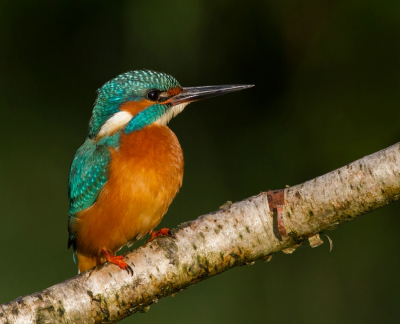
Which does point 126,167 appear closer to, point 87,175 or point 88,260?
point 87,175

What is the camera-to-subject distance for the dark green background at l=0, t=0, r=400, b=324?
144 inches

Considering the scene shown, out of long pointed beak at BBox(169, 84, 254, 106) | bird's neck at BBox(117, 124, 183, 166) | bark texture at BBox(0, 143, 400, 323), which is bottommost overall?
bark texture at BBox(0, 143, 400, 323)

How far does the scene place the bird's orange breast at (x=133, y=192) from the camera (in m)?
2.71

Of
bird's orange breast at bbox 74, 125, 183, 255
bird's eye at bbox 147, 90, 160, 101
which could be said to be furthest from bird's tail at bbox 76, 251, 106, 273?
bird's eye at bbox 147, 90, 160, 101

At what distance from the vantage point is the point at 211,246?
2352 mm

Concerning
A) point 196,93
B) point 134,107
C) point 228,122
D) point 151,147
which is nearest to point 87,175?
point 151,147

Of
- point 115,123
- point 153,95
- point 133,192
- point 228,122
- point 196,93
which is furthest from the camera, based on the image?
point 228,122

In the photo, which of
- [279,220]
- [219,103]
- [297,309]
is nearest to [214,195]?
[219,103]

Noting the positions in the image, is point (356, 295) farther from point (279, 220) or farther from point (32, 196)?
point (32, 196)

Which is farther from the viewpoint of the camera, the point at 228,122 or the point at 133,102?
the point at 228,122

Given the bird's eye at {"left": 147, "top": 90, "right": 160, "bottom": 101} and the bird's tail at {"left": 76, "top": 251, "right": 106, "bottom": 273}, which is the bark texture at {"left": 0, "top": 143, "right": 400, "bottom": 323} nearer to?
the bird's tail at {"left": 76, "top": 251, "right": 106, "bottom": 273}

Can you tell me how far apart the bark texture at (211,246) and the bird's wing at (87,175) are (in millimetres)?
565

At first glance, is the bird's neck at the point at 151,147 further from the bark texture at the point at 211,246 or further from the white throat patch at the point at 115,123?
the bark texture at the point at 211,246

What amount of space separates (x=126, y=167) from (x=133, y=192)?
14 cm
